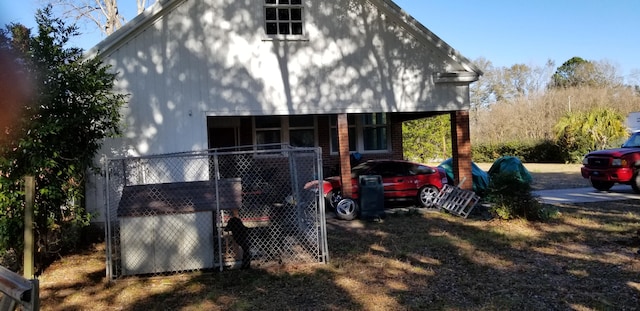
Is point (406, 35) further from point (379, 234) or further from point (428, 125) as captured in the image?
point (428, 125)

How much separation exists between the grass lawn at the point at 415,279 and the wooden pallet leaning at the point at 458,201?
6.40 ft

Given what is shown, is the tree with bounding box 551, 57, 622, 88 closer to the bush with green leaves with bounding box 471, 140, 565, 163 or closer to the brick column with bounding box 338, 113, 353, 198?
the bush with green leaves with bounding box 471, 140, 565, 163

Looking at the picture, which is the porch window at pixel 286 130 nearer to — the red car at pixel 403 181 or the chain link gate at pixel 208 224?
the red car at pixel 403 181

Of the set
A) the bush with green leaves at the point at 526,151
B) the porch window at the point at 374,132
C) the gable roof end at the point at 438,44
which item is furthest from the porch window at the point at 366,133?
the bush with green leaves at the point at 526,151

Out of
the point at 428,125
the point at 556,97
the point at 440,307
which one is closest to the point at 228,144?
the point at 440,307

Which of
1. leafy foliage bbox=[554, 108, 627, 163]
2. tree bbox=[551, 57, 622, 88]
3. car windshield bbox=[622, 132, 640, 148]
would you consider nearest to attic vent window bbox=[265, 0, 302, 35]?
car windshield bbox=[622, 132, 640, 148]

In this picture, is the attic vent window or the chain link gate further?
the attic vent window

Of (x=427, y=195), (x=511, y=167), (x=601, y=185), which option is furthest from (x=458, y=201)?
(x=601, y=185)

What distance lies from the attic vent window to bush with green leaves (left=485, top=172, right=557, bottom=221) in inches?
240

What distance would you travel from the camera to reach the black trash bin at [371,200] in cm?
1102

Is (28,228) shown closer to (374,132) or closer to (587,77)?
(374,132)

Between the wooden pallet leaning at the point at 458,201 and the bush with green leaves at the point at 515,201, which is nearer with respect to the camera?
the bush with green leaves at the point at 515,201

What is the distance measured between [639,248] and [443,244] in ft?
10.1

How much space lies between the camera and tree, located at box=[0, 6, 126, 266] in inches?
265
